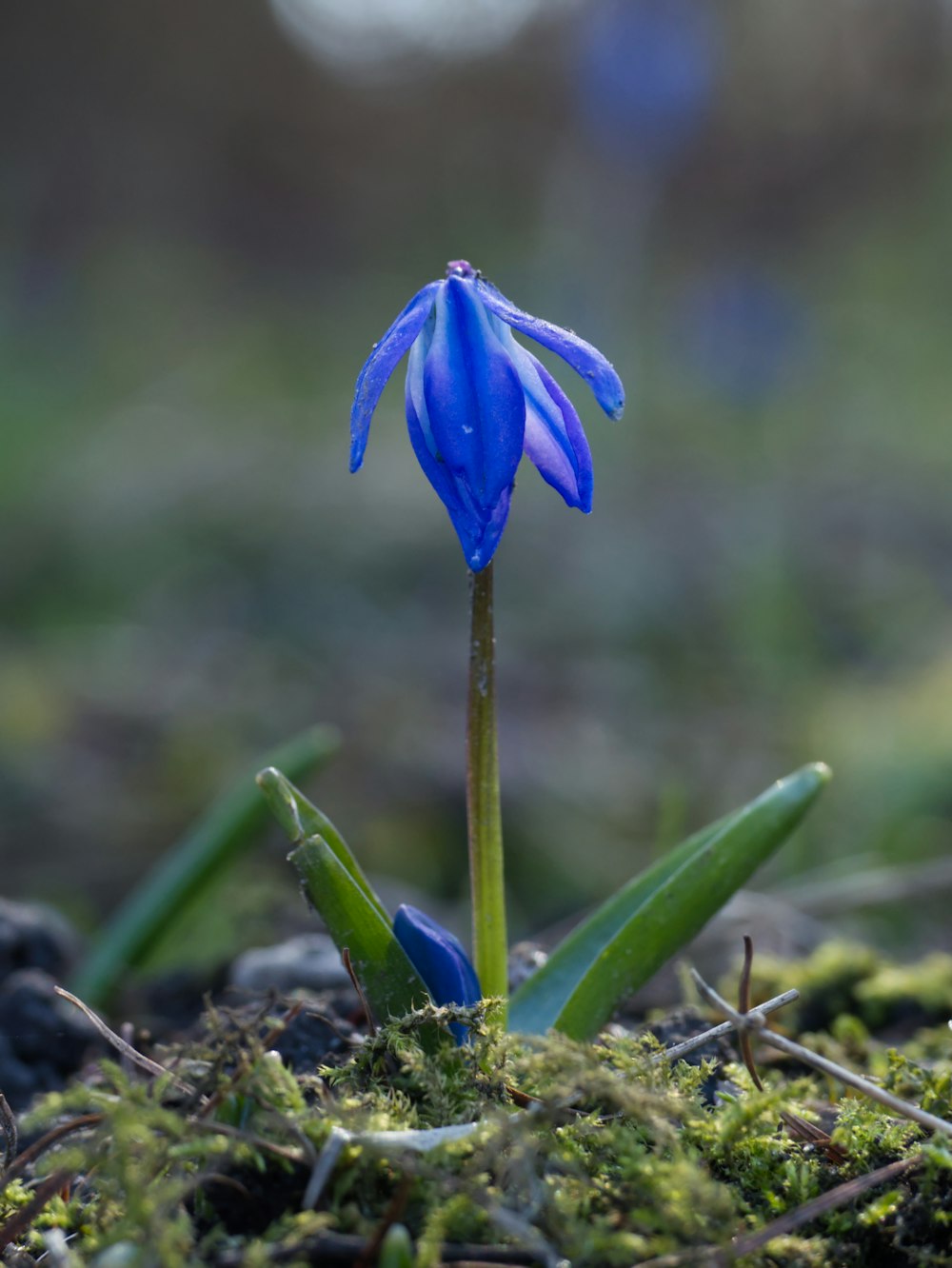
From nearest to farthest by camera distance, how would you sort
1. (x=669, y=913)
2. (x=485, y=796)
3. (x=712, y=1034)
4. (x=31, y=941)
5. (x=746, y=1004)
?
1. (x=712, y=1034)
2. (x=746, y=1004)
3. (x=485, y=796)
4. (x=669, y=913)
5. (x=31, y=941)

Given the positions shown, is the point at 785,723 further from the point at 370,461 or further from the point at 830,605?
the point at 370,461

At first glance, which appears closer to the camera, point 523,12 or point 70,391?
point 70,391

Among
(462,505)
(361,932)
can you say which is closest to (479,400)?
(462,505)

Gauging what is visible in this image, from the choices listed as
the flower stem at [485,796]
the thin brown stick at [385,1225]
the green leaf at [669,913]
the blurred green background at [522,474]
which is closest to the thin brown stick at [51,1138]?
the thin brown stick at [385,1225]

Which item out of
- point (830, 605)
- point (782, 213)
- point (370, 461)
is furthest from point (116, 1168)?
point (782, 213)

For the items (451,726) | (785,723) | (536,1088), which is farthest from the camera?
(785,723)

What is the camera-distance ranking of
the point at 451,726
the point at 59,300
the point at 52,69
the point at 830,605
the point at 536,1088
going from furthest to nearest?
1. the point at 52,69
2. the point at 59,300
3. the point at 830,605
4. the point at 451,726
5. the point at 536,1088

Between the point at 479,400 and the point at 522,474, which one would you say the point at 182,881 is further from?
the point at 522,474

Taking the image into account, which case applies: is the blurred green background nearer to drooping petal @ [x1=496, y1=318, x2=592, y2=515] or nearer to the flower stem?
the flower stem
